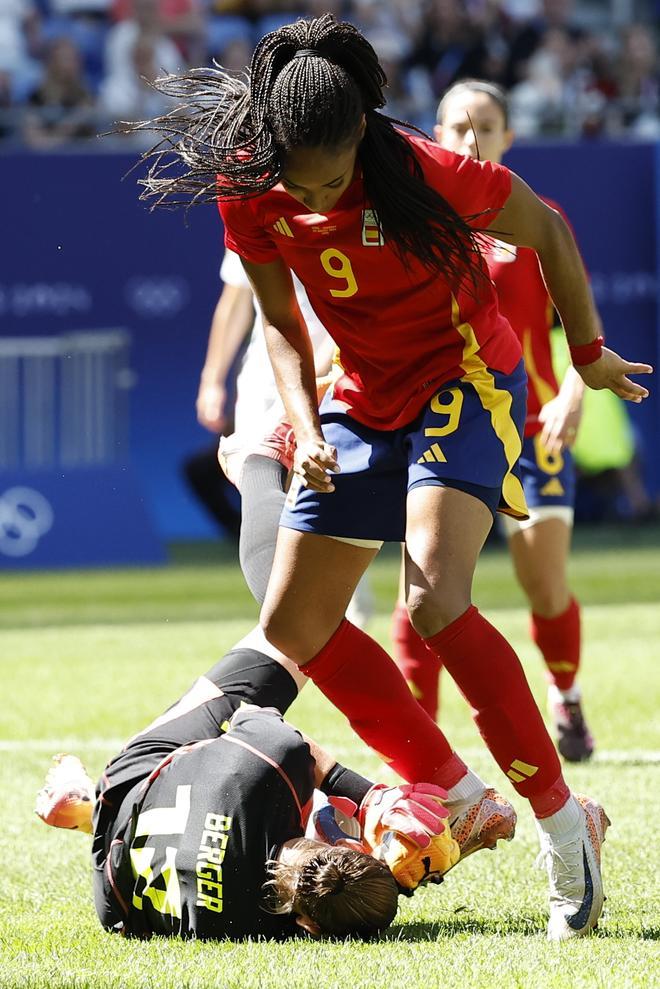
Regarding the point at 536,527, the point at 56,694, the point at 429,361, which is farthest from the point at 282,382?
the point at 56,694

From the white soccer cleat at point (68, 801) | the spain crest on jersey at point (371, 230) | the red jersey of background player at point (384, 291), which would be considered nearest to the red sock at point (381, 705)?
the red jersey of background player at point (384, 291)

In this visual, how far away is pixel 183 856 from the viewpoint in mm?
3387

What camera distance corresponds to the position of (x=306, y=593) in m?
3.69

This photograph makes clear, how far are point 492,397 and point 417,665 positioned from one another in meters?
1.93

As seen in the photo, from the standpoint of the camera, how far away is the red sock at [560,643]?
5809 millimetres

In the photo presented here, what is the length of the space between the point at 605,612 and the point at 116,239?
771cm

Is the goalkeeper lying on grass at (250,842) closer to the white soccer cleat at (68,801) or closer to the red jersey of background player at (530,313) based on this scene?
the white soccer cleat at (68,801)

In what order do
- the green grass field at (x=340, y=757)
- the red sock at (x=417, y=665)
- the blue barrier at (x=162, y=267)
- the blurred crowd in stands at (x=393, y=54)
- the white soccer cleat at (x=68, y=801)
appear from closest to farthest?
the green grass field at (x=340, y=757)
the white soccer cleat at (x=68, y=801)
the red sock at (x=417, y=665)
the blue barrier at (x=162, y=267)
the blurred crowd in stands at (x=393, y=54)

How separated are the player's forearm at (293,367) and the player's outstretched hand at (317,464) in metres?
0.17

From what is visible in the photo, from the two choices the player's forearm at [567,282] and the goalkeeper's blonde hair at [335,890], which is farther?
the player's forearm at [567,282]

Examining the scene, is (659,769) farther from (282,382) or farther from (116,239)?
(116,239)

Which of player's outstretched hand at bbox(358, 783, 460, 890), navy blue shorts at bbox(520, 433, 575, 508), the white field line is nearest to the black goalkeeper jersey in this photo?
player's outstretched hand at bbox(358, 783, 460, 890)

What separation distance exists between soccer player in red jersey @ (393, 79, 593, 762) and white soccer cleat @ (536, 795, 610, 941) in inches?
73.7

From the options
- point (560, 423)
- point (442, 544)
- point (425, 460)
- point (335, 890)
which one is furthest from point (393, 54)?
point (335, 890)
